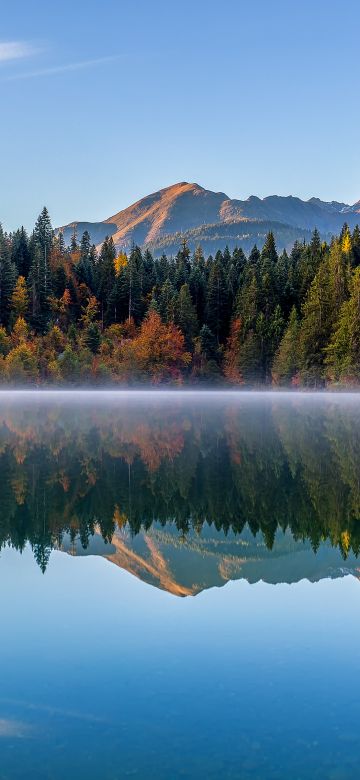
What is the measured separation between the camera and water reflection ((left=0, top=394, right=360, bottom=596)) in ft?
40.1

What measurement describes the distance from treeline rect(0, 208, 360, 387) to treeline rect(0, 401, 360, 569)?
65928mm

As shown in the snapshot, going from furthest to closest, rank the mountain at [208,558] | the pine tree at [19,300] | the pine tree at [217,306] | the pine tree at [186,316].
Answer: the pine tree at [217,306] < the pine tree at [186,316] < the pine tree at [19,300] < the mountain at [208,558]

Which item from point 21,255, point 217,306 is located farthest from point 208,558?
point 21,255

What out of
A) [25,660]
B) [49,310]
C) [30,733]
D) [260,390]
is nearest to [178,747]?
[30,733]

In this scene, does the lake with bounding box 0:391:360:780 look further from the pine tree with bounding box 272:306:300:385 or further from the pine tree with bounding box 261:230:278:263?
the pine tree with bounding box 261:230:278:263

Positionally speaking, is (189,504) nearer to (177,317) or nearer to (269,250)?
(177,317)

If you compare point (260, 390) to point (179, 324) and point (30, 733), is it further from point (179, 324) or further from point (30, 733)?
point (30, 733)

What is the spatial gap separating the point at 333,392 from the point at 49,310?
4717cm

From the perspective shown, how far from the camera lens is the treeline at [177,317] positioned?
103 meters

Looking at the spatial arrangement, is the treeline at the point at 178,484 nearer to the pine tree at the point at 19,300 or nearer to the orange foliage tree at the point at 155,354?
the orange foliage tree at the point at 155,354

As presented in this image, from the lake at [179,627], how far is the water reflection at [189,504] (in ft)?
0.21

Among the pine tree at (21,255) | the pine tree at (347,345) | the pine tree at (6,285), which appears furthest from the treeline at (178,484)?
the pine tree at (21,255)

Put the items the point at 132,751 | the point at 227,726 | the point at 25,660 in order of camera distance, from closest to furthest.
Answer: the point at 132,751
the point at 227,726
the point at 25,660

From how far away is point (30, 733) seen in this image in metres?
6.47
